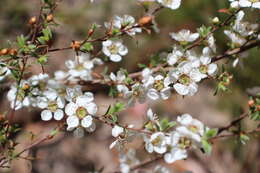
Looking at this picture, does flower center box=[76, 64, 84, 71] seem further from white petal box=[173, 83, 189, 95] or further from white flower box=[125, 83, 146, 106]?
white petal box=[173, 83, 189, 95]

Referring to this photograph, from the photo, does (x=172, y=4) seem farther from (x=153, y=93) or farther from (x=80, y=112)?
(x=80, y=112)

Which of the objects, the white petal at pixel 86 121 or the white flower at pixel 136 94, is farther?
the white flower at pixel 136 94

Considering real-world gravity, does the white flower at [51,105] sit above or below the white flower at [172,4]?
below

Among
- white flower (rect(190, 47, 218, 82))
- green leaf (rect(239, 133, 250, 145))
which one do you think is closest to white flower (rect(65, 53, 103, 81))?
white flower (rect(190, 47, 218, 82))

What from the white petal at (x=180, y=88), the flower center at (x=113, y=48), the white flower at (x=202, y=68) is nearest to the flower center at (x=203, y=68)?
the white flower at (x=202, y=68)

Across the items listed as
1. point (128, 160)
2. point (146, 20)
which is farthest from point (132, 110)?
point (146, 20)

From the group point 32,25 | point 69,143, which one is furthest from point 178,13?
point 32,25

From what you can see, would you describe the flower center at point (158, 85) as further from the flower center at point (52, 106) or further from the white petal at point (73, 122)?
the flower center at point (52, 106)
